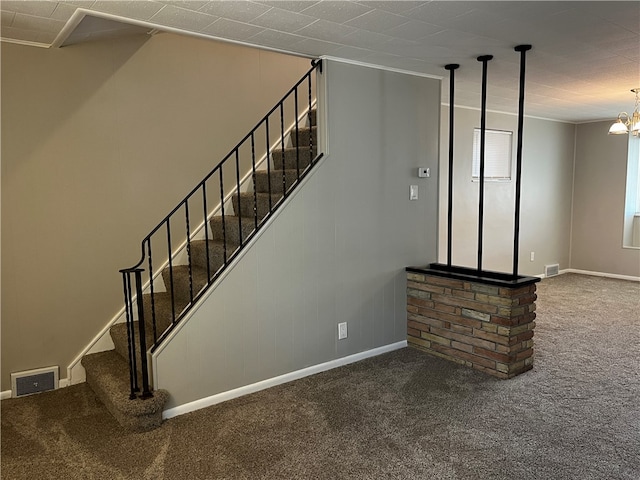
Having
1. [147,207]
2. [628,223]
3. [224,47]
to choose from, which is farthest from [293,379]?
[628,223]

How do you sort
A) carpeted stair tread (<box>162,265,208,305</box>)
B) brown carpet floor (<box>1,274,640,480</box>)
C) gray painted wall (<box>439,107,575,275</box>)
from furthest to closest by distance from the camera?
gray painted wall (<box>439,107,575,275</box>) → carpeted stair tread (<box>162,265,208,305</box>) → brown carpet floor (<box>1,274,640,480</box>)

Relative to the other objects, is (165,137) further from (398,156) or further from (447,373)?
(447,373)

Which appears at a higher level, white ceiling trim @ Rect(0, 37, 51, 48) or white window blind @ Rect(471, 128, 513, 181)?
white ceiling trim @ Rect(0, 37, 51, 48)

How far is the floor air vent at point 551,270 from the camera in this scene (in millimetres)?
7185

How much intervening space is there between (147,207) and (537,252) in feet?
18.7

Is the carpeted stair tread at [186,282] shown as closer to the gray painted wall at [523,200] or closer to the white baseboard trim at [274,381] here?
the white baseboard trim at [274,381]

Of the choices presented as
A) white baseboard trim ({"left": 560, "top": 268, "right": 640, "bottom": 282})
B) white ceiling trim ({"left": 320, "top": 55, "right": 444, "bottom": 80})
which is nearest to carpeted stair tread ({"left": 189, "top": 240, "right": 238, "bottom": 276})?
white ceiling trim ({"left": 320, "top": 55, "right": 444, "bottom": 80})

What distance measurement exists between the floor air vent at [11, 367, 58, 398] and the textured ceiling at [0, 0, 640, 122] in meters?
2.20

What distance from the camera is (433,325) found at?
12.8ft

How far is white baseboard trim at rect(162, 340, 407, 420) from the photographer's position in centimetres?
296

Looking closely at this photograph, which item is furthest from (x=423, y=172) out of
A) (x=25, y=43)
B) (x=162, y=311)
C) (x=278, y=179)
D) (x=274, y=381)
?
(x=25, y=43)

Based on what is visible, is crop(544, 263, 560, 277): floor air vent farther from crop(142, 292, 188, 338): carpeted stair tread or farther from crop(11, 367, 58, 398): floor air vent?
crop(11, 367, 58, 398): floor air vent

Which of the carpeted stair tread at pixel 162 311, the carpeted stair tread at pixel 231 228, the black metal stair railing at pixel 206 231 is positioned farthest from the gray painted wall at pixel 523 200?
the carpeted stair tread at pixel 162 311

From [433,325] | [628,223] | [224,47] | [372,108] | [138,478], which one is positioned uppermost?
[224,47]
